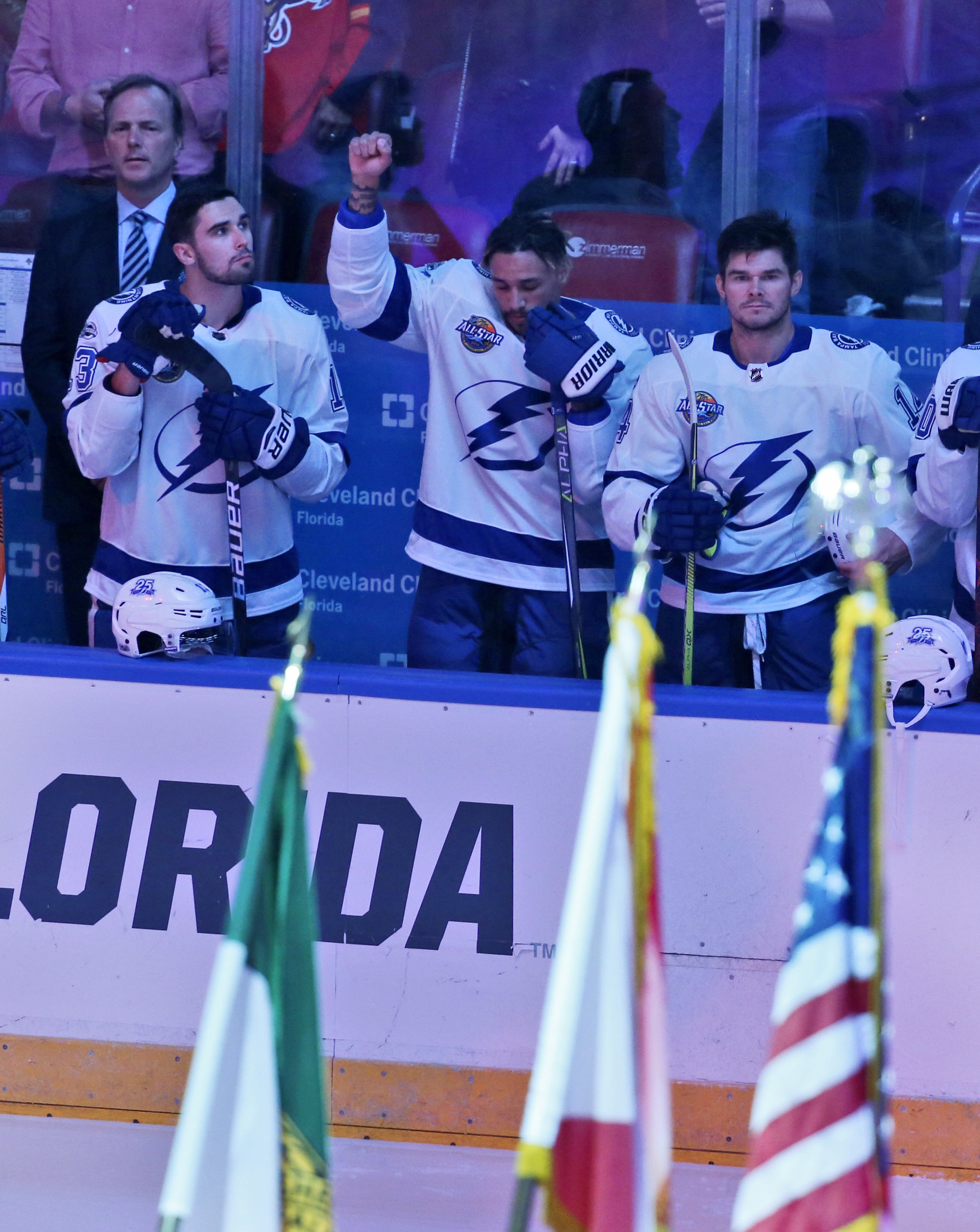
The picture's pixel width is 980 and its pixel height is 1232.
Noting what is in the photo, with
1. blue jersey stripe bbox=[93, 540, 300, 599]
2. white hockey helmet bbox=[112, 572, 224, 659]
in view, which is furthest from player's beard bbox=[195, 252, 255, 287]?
white hockey helmet bbox=[112, 572, 224, 659]

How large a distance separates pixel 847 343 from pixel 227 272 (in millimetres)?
1648

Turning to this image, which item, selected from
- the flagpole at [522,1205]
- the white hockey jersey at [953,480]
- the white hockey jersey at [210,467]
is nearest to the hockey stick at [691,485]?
the white hockey jersey at [953,480]

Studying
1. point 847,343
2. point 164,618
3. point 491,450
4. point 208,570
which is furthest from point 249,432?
point 847,343

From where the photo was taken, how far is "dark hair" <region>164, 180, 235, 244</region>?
375cm

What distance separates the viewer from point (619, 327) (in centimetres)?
384

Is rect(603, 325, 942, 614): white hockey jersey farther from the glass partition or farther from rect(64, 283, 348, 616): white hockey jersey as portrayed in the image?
rect(64, 283, 348, 616): white hockey jersey

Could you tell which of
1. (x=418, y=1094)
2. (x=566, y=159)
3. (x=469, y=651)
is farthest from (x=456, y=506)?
(x=418, y=1094)

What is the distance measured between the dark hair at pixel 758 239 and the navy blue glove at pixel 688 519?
0.66 metres

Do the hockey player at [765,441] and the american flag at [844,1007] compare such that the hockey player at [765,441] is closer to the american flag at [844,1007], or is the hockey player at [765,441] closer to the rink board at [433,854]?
the rink board at [433,854]

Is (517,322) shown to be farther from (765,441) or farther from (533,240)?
(765,441)

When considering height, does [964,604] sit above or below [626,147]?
below

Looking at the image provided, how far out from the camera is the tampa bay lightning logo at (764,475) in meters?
3.62

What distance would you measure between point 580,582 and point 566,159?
→ 1.43 metres

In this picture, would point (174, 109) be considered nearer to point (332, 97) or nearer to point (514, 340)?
point (332, 97)
